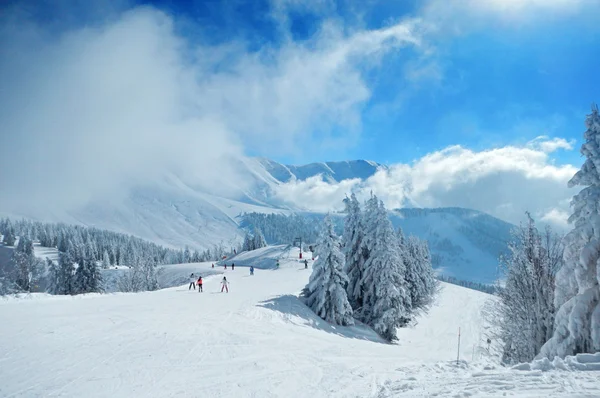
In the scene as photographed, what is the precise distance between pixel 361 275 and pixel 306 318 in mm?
11820

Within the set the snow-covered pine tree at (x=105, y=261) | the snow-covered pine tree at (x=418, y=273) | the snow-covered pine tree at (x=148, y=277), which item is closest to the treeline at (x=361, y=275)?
the snow-covered pine tree at (x=418, y=273)

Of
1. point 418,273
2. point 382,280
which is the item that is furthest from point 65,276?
point 418,273

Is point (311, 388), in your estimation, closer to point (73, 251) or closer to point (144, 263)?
point (144, 263)

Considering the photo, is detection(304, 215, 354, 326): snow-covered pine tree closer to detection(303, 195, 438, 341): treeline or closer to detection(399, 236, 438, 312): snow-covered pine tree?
detection(303, 195, 438, 341): treeline

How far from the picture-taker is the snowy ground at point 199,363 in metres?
9.58

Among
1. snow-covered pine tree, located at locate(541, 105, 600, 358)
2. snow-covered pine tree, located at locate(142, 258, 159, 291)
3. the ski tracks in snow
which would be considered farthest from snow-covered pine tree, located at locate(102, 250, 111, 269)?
snow-covered pine tree, located at locate(541, 105, 600, 358)

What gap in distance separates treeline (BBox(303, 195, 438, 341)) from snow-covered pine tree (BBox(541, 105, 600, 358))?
60.0 ft

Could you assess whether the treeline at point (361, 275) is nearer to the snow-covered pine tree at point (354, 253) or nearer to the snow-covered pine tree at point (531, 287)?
the snow-covered pine tree at point (354, 253)

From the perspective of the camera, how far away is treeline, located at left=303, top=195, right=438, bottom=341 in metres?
29.4

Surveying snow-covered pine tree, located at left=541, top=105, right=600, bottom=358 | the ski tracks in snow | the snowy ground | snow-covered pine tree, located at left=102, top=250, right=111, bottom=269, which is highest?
snow-covered pine tree, located at left=541, top=105, right=600, bottom=358

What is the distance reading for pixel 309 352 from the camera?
1606 centimetres

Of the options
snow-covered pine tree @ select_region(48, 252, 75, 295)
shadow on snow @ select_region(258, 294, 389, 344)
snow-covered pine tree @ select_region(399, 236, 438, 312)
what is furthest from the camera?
snow-covered pine tree @ select_region(48, 252, 75, 295)

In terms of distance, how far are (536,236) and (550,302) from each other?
3.27 m

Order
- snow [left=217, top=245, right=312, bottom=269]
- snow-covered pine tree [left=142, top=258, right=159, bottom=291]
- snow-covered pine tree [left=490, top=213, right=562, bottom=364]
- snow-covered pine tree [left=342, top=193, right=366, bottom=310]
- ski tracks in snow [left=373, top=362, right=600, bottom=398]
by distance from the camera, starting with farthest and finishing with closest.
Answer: snow [left=217, top=245, right=312, bottom=269] → snow-covered pine tree [left=142, top=258, right=159, bottom=291] → snow-covered pine tree [left=342, top=193, right=366, bottom=310] → snow-covered pine tree [left=490, top=213, right=562, bottom=364] → ski tracks in snow [left=373, top=362, right=600, bottom=398]
